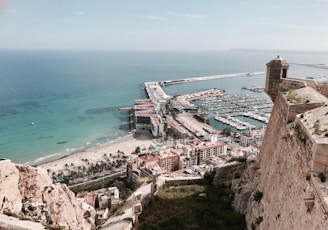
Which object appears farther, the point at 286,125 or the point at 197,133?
the point at 197,133

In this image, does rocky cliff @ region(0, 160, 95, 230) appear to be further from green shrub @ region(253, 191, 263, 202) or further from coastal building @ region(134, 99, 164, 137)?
coastal building @ region(134, 99, 164, 137)

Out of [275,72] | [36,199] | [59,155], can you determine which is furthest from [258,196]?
[59,155]

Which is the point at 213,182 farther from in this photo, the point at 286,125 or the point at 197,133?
the point at 197,133

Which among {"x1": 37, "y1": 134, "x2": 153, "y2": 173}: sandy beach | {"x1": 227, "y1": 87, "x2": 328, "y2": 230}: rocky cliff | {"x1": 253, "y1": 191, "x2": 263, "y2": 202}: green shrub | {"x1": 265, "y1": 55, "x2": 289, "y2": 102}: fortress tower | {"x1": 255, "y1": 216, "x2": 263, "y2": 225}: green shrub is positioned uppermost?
{"x1": 265, "y1": 55, "x2": 289, "y2": 102}: fortress tower

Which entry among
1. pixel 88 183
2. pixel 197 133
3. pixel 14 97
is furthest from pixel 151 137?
pixel 14 97

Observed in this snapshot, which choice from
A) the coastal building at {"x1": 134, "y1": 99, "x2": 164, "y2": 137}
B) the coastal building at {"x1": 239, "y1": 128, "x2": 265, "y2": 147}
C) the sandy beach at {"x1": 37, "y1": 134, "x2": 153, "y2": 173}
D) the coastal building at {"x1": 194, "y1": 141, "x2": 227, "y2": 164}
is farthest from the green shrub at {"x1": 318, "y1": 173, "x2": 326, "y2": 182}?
the coastal building at {"x1": 134, "y1": 99, "x2": 164, "y2": 137}

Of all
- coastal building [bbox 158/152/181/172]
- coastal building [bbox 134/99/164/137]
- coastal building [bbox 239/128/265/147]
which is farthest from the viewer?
coastal building [bbox 134/99/164/137]

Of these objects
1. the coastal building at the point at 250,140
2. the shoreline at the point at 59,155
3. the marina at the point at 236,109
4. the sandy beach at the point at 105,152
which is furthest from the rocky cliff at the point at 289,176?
the marina at the point at 236,109
